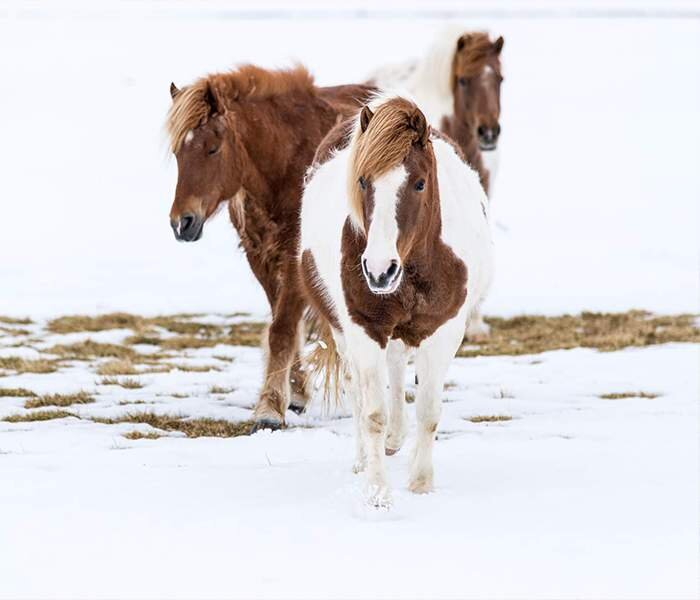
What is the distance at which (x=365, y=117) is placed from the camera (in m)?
4.42

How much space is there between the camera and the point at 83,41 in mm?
30281

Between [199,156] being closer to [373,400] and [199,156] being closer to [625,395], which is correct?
[373,400]

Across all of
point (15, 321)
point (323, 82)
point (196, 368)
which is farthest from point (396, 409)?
point (323, 82)

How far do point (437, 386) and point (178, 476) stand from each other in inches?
55.6

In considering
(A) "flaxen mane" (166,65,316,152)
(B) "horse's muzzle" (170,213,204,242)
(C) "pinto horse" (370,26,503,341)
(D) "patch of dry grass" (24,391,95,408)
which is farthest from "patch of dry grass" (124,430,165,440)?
(C) "pinto horse" (370,26,503,341)

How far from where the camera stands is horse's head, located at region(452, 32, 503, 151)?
1019 centimetres

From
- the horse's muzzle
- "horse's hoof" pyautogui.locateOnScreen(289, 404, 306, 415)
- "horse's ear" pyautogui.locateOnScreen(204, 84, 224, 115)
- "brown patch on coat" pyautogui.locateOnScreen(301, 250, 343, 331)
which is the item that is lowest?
"horse's hoof" pyautogui.locateOnScreen(289, 404, 306, 415)

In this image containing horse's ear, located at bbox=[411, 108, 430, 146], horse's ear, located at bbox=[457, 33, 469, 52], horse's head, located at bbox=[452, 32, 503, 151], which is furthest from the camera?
horse's ear, located at bbox=[457, 33, 469, 52]

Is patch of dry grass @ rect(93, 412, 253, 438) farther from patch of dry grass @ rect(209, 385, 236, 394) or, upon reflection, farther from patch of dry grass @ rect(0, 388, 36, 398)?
patch of dry grass @ rect(0, 388, 36, 398)

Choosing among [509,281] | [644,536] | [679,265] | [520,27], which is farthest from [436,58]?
[520,27]

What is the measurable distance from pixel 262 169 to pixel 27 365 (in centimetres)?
328

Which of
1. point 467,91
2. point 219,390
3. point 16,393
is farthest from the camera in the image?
point 467,91

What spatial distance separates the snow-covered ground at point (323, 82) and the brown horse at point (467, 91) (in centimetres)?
277

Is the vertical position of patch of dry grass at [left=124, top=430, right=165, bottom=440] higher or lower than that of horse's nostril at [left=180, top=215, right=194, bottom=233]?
lower
